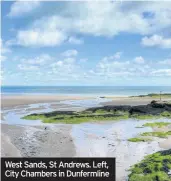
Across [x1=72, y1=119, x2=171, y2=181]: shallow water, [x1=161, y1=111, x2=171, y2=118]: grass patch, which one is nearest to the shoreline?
[x1=161, y1=111, x2=171, y2=118]: grass patch

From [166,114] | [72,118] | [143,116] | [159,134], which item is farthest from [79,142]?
[166,114]

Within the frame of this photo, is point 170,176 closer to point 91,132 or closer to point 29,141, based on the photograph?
point 29,141

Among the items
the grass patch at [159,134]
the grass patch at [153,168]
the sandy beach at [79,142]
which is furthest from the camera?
the grass patch at [159,134]

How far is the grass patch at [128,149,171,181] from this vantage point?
1390cm

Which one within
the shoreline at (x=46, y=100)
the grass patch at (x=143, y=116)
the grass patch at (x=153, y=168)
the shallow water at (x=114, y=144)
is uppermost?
the shoreline at (x=46, y=100)

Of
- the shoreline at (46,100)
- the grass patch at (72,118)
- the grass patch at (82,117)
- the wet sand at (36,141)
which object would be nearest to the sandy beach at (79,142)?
the wet sand at (36,141)

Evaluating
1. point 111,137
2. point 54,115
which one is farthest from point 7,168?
point 54,115

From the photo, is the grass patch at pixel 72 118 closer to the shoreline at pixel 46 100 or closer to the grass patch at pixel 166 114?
the grass patch at pixel 166 114

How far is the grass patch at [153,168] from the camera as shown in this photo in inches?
547

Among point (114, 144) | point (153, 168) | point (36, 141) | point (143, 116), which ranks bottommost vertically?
point (153, 168)

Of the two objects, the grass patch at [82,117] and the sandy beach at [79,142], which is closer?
the sandy beach at [79,142]

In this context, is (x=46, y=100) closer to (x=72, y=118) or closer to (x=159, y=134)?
(x=72, y=118)

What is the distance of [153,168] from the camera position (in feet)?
49.4

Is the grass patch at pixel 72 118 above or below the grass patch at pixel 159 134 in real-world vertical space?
above
